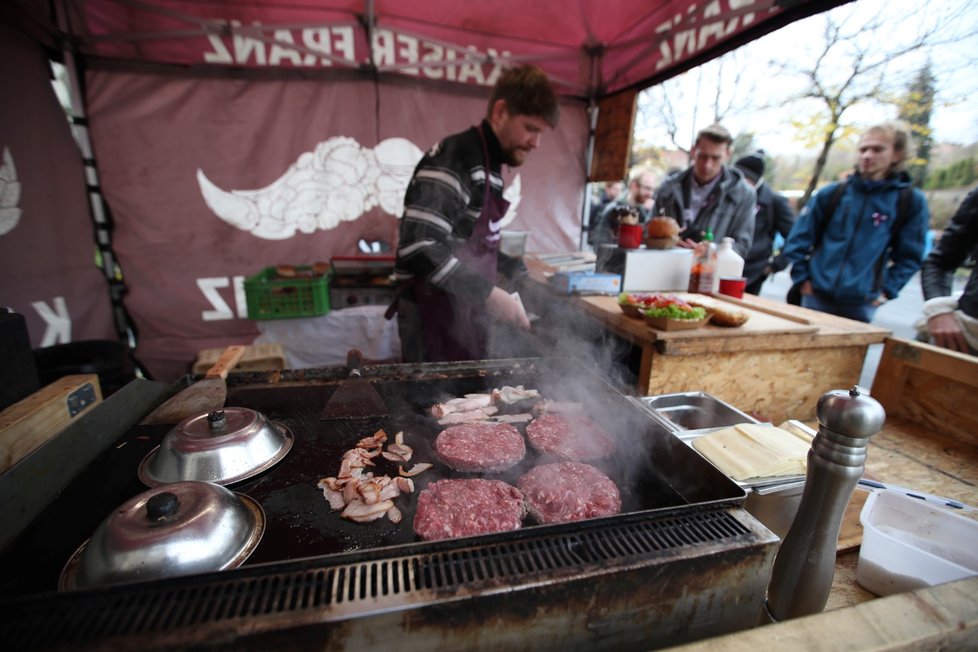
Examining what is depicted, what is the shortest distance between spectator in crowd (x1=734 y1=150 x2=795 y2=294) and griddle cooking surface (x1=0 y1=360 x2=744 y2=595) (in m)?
4.94

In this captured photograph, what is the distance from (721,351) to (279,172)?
5685mm

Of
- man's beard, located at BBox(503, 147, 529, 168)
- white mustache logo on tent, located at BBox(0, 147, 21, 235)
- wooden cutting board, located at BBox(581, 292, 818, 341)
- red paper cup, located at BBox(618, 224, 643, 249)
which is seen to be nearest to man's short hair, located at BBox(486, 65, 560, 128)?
man's beard, located at BBox(503, 147, 529, 168)

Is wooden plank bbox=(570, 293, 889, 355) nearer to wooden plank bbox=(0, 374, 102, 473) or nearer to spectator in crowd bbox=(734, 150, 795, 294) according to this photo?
wooden plank bbox=(0, 374, 102, 473)

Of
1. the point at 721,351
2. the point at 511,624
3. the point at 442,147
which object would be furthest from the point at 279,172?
the point at 511,624

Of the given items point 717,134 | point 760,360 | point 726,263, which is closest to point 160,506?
point 760,360

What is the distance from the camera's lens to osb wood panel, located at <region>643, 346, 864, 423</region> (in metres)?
2.77

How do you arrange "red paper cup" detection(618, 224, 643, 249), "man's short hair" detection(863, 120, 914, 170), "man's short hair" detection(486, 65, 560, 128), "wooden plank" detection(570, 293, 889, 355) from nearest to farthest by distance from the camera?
"wooden plank" detection(570, 293, 889, 355) → "man's short hair" detection(486, 65, 560, 128) → "red paper cup" detection(618, 224, 643, 249) → "man's short hair" detection(863, 120, 914, 170)

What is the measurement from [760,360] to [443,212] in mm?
2398

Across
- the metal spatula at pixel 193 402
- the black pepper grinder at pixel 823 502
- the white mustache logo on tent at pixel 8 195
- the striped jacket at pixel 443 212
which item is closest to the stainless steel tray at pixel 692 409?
the black pepper grinder at pixel 823 502

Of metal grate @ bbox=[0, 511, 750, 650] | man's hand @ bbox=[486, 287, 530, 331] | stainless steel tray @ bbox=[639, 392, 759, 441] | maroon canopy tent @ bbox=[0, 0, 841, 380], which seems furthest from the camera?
maroon canopy tent @ bbox=[0, 0, 841, 380]

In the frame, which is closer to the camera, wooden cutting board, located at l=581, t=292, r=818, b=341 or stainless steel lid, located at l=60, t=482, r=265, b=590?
stainless steel lid, located at l=60, t=482, r=265, b=590

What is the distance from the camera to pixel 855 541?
5.54 feet

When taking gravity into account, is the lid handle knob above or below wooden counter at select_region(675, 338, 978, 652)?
above

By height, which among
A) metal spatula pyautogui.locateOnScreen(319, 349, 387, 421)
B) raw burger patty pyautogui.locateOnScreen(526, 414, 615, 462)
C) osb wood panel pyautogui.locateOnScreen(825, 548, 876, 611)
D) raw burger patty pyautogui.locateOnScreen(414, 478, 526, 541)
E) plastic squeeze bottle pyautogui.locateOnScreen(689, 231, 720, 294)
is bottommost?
osb wood panel pyautogui.locateOnScreen(825, 548, 876, 611)
